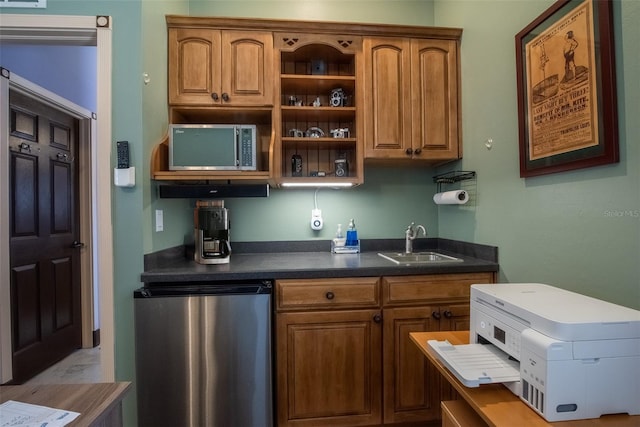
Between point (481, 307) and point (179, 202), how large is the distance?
1.87m

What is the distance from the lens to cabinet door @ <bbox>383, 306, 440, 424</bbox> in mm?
1675

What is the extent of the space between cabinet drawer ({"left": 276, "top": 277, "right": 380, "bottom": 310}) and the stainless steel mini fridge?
0.16 m

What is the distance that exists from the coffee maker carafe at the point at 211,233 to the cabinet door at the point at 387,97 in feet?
3.43

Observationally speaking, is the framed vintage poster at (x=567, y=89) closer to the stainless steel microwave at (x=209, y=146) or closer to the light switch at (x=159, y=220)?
the stainless steel microwave at (x=209, y=146)

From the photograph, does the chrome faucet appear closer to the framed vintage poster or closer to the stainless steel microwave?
the framed vintage poster

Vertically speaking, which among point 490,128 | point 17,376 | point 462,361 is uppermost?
point 490,128

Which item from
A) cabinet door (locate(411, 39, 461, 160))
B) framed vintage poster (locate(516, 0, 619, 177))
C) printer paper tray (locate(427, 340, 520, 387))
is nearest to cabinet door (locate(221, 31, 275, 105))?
cabinet door (locate(411, 39, 461, 160))

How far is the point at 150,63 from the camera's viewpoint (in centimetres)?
168

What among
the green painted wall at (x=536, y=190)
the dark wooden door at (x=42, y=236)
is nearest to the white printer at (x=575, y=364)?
the green painted wall at (x=536, y=190)

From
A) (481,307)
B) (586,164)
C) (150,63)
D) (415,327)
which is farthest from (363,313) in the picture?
(150,63)

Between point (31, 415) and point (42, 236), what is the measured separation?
2354 mm

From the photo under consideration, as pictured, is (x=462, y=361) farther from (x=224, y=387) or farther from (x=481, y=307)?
(x=224, y=387)

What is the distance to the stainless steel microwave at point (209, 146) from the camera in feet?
5.78

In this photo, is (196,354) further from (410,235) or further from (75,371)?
(75,371)
